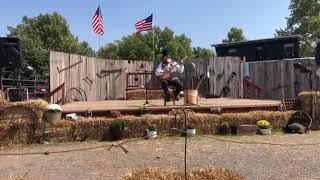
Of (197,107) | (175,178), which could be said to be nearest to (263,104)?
(197,107)

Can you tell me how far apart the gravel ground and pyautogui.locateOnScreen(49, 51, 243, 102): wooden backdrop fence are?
5.68 metres

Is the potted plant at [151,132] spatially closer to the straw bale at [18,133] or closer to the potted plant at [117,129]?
the potted plant at [117,129]

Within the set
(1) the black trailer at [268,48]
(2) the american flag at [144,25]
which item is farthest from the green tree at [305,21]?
(2) the american flag at [144,25]

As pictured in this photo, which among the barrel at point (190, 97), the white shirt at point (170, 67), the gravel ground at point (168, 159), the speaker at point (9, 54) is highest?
the speaker at point (9, 54)

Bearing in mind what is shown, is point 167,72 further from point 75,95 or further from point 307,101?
point 75,95

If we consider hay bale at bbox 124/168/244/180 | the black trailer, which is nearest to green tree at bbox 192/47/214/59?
the black trailer

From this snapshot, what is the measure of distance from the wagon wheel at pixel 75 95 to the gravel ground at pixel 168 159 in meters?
6.12

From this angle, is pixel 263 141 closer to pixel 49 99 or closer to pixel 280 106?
pixel 280 106

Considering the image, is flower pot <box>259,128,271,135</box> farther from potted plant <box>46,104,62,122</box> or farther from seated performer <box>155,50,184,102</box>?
potted plant <box>46,104,62,122</box>

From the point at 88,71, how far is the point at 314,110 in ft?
29.5

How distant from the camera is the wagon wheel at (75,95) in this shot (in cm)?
1933

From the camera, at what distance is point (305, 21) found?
5541 cm

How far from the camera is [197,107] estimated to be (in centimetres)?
1475

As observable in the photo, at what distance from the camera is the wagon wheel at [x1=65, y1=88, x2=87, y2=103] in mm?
19328
